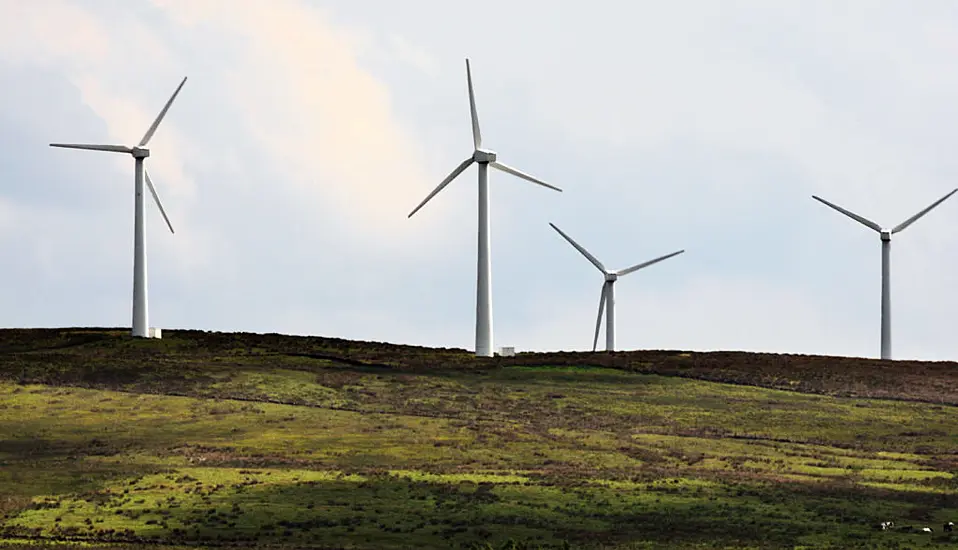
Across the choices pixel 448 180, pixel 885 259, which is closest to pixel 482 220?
pixel 448 180

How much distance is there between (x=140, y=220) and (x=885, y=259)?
285 feet

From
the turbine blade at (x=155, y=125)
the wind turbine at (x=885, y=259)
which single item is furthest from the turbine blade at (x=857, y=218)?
the turbine blade at (x=155, y=125)

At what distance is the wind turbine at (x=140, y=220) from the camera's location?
182125mm

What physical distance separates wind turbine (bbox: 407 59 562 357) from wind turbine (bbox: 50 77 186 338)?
33359 mm

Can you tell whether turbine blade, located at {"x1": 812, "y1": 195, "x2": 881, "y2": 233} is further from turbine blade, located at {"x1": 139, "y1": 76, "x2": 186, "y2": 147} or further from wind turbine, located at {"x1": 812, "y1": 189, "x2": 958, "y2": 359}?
turbine blade, located at {"x1": 139, "y1": 76, "x2": 186, "y2": 147}

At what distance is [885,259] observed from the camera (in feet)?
610

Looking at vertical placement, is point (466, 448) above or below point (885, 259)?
below

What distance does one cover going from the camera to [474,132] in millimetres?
175875

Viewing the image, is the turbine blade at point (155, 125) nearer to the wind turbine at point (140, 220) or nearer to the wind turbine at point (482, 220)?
the wind turbine at point (140, 220)

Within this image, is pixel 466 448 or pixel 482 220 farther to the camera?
pixel 482 220

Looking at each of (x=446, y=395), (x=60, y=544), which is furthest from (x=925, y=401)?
(x=60, y=544)

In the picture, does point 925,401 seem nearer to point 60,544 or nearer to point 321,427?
point 321,427

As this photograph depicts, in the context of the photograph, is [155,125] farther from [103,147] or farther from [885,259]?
[885,259]

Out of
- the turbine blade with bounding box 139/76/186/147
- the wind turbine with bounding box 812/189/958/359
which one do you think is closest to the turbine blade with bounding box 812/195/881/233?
the wind turbine with bounding box 812/189/958/359
